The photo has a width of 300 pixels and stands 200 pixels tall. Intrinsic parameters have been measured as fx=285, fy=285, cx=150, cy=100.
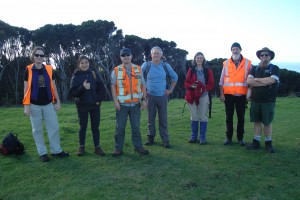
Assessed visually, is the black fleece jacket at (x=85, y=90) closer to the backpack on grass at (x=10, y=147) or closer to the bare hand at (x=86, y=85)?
the bare hand at (x=86, y=85)

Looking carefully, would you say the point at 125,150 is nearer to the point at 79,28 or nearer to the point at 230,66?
the point at 230,66

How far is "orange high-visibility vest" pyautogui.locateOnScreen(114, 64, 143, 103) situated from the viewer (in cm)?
585

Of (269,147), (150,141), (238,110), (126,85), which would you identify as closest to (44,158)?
(126,85)

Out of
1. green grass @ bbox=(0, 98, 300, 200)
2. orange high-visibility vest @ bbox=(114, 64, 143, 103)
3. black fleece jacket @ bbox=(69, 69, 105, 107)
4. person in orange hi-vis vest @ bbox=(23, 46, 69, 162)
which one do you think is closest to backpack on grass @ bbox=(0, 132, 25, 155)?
green grass @ bbox=(0, 98, 300, 200)

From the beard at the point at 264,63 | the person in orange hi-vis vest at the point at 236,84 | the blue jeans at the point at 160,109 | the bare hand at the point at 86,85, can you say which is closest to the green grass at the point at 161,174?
the blue jeans at the point at 160,109

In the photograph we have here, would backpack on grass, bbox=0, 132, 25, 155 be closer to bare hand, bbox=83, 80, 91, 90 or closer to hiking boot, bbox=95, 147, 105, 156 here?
hiking boot, bbox=95, 147, 105, 156

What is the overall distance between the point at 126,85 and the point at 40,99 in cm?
170

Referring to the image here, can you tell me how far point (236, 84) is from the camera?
6648mm

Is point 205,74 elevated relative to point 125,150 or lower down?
elevated

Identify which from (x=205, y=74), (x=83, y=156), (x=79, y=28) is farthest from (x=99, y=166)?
(x=79, y=28)

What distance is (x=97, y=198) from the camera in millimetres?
3998

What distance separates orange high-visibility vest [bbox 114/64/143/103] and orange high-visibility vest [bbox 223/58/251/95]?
225 cm

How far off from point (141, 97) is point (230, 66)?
2.31 metres

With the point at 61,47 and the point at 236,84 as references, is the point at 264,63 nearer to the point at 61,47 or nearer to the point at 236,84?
the point at 236,84
